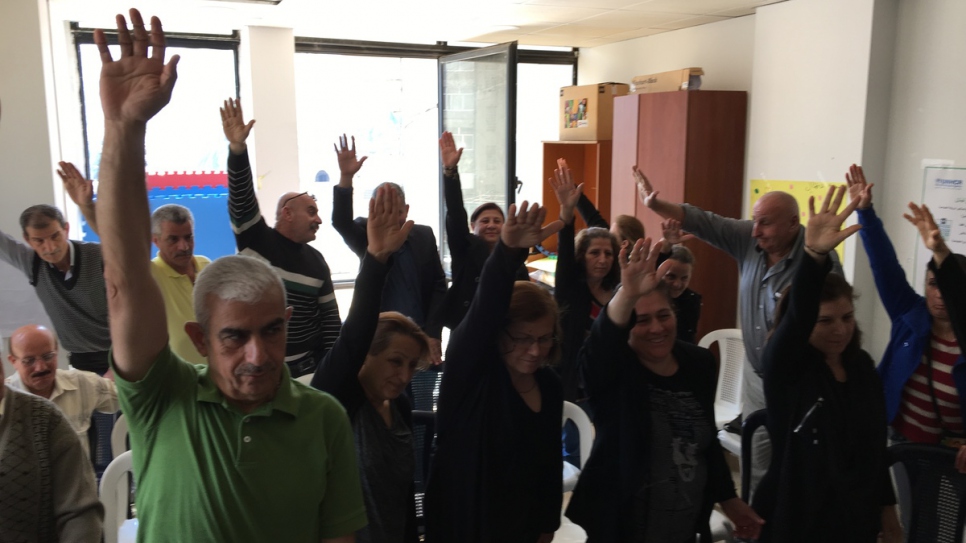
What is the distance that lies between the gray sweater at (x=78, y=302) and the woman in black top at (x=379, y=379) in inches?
73.0

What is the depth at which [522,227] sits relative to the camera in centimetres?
164

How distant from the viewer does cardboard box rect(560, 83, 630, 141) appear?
5.51 metres

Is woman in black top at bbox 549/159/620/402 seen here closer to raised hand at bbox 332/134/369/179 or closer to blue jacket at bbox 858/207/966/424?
raised hand at bbox 332/134/369/179

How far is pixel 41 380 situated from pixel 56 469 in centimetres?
116

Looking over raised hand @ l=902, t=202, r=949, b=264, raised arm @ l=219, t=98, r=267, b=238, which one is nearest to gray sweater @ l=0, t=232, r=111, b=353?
raised arm @ l=219, t=98, r=267, b=238

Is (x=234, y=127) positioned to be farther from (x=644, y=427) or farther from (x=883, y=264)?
(x=883, y=264)

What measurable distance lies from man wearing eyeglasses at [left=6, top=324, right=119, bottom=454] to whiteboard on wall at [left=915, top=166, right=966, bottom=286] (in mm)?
3548

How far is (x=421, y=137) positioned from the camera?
6.45 meters

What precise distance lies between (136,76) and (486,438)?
3.39 feet

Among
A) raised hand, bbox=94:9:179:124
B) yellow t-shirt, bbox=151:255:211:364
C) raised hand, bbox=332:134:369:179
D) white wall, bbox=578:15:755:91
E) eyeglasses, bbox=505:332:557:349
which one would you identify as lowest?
yellow t-shirt, bbox=151:255:211:364

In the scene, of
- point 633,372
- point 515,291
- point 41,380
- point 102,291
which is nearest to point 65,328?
point 102,291

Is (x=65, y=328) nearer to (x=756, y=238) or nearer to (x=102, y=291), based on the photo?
(x=102, y=291)

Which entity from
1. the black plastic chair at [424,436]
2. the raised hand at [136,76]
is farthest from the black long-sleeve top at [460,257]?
the raised hand at [136,76]

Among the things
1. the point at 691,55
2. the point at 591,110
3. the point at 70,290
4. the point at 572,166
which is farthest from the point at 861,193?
the point at 572,166
